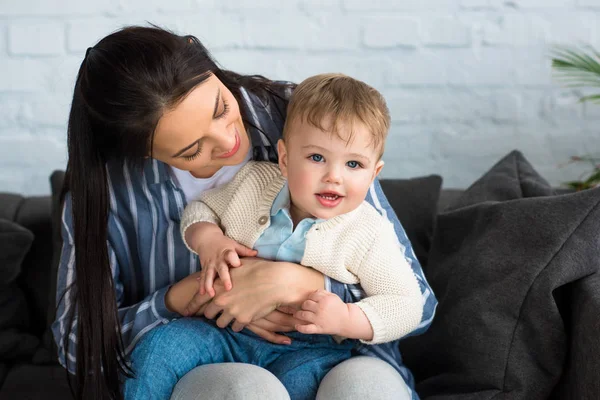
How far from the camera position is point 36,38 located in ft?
7.92

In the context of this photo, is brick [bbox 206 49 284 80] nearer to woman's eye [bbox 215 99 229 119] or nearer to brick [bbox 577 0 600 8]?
brick [bbox 577 0 600 8]

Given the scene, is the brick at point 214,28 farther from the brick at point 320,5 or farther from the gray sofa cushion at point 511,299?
the gray sofa cushion at point 511,299

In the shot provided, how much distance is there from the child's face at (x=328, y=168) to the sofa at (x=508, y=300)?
0.47 metres

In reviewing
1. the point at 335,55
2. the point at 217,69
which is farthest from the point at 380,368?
the point at 335,55

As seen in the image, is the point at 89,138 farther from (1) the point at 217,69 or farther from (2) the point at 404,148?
(2) the point at 404,148

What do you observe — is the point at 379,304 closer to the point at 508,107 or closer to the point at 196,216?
the point at 196,216

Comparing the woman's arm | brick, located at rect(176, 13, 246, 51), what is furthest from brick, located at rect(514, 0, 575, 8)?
the woman's arm

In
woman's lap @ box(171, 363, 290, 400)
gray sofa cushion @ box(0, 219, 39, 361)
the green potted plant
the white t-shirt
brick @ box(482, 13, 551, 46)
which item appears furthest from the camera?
brick @ box(482, 13, 551, 46)

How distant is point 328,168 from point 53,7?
1376mm

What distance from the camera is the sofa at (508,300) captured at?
1.65 meters

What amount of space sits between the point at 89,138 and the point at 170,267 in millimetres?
348

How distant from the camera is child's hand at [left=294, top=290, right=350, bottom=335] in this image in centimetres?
139

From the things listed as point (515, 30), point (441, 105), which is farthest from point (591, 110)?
point (441, 105)

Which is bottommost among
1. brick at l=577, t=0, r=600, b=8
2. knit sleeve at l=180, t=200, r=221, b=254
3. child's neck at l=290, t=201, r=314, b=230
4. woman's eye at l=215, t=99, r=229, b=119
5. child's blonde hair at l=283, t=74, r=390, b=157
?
knit sleeve at l=180, t=200, r=221, b=254
